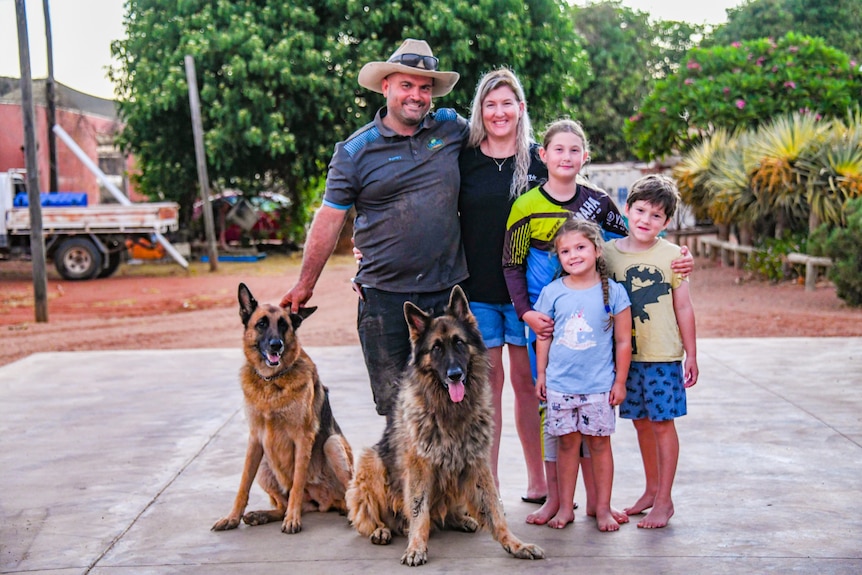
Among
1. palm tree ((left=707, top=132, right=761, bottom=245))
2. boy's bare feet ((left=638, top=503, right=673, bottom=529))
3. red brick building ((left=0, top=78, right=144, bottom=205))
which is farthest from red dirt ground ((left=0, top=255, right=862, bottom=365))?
boy's bare feet ((left=638, top=503, right=673, bottom=529))

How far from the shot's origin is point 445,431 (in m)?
4.46

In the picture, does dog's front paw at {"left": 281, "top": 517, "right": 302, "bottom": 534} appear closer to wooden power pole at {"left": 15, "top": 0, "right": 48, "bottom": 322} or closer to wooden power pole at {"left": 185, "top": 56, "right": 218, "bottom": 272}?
wooden power pole at {"left": 15, "top": 0, "right": 48, "bottom": 322}

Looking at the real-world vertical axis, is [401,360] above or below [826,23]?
below

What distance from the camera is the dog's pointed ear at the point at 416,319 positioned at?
173 inches

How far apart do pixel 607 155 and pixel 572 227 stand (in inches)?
1346

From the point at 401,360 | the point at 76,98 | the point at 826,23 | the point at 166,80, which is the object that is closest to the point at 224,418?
the point at 401,360

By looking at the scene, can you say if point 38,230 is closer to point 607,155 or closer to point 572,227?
point 572,227

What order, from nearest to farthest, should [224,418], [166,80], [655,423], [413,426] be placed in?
[413,426] → [655,423] → [224,418] → [166,80]

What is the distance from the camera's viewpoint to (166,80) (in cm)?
2431

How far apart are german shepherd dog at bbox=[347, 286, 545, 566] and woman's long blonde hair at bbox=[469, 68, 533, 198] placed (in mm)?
815

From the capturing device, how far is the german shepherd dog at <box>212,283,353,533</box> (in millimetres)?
4906

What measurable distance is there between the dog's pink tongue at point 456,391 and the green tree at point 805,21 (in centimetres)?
3459

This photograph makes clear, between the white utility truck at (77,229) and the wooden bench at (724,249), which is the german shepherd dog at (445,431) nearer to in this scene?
the wooden bench at (724,249)

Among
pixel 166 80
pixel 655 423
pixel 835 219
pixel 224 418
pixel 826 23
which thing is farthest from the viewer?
pixel 826 23
